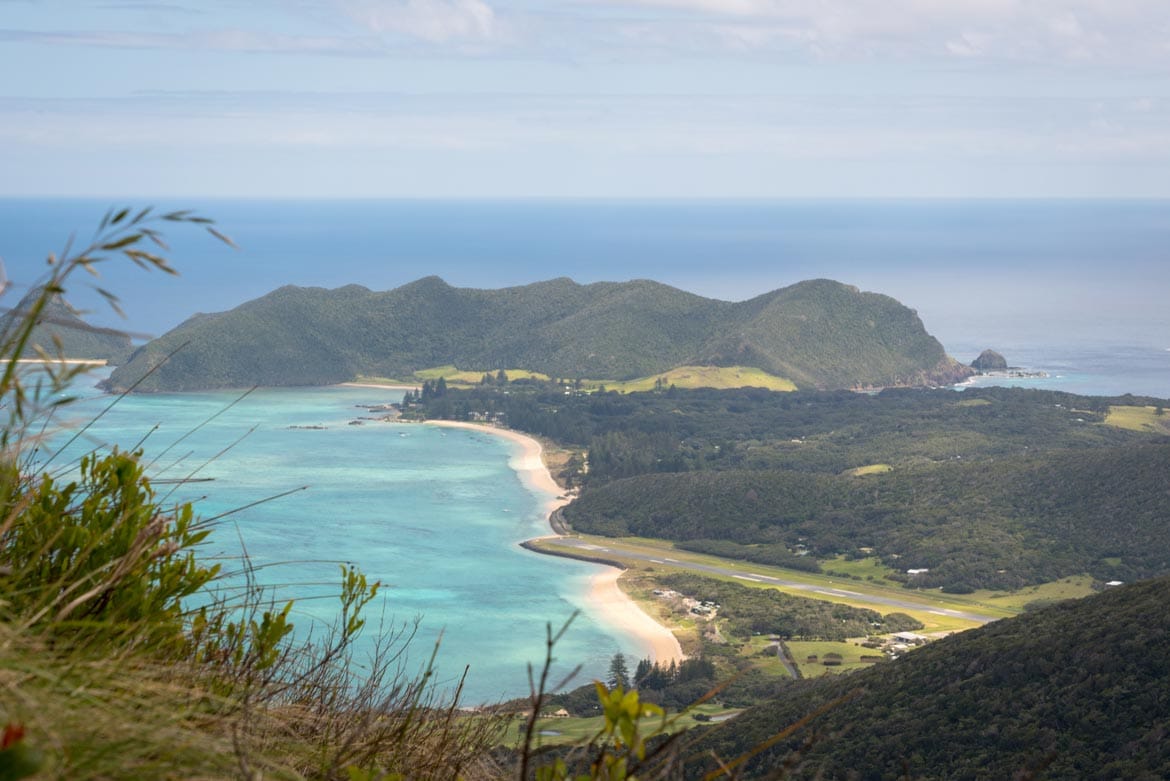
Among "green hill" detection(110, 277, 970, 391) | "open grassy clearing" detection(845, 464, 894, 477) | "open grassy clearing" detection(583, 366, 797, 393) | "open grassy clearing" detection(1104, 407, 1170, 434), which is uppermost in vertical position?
"green hill" detection(110, 277, 970, 391)

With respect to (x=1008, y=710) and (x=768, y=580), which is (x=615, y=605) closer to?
(x=768, y=580)

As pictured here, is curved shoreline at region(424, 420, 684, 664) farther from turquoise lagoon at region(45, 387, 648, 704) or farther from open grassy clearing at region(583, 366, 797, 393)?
open grassy clearing at region(583, 366, 797, 393)

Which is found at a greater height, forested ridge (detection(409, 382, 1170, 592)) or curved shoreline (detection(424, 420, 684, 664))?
Answer: forested ridge (detection(409, 382, 1170, 592))

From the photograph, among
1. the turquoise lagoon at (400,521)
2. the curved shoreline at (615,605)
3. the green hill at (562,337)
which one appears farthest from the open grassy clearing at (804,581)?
the green hill at (562,337)

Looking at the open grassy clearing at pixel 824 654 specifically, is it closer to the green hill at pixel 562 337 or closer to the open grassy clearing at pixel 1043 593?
the open grassy clearing at pixel 1043 593

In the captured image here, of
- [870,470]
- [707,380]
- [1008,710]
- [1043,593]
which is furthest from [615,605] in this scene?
[707,380]

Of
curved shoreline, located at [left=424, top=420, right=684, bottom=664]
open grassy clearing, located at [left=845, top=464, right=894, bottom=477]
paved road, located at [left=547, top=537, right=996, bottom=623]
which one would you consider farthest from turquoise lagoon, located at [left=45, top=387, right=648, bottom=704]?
open grassy clearing, located at [left=845, top=464, right=894, bottom=477]

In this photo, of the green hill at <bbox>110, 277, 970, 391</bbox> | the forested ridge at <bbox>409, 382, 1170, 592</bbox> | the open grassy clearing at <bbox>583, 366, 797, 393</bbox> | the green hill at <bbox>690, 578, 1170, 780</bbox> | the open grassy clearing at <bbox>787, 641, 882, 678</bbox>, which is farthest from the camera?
the green hill at <bbox>110, 277, 970, 391</bbox>
